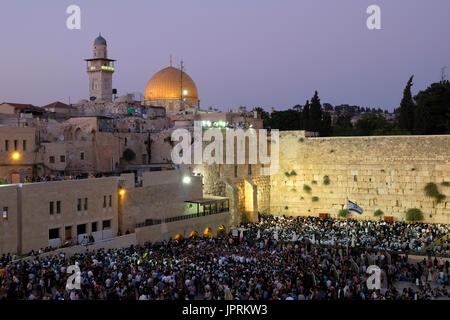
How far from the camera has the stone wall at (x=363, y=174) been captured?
100.0 ft

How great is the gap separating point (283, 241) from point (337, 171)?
10.4 m

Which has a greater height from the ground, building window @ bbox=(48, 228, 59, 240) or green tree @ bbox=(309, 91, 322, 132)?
green tree @ bbox=(309, 91, 322, 132)

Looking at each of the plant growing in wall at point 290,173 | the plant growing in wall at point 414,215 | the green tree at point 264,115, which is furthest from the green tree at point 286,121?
the plant growing in wall at point 414,215

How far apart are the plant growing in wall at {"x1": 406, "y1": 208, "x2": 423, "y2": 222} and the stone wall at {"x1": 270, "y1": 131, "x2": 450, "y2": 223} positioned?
1.10ft

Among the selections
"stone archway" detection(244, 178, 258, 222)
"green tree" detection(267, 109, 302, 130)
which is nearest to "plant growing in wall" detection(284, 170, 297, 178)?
"stone archway" detection(244, 178, 258, 222)

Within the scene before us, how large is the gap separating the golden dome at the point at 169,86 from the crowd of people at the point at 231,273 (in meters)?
24.9

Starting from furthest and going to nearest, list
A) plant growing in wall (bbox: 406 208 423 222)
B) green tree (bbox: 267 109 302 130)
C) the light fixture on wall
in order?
green tree (bbox: 267 109 302 130), plant growing in wall (bbox: 406 208 423 222), the light fixture on wall

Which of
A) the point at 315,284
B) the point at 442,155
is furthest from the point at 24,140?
the point at 442,155

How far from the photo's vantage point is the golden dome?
4619cm

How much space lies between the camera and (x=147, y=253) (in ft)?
63.2

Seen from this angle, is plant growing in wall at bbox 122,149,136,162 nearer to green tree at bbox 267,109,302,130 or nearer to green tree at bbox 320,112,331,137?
green tree at bbox 320,112,331,137

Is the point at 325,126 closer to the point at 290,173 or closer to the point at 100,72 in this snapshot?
the point at 290,173

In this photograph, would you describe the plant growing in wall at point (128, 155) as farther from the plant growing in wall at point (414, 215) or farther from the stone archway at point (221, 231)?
the plant growing in wall at point (414, 215)
